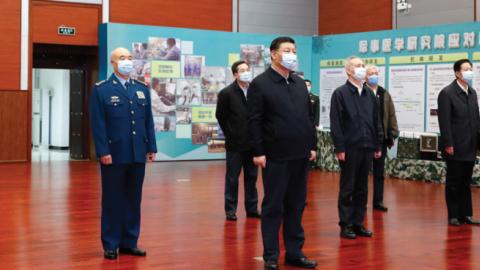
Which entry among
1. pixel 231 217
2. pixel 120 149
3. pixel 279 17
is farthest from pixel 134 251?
pixel 279 17

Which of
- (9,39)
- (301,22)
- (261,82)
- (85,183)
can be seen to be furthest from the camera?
(301,22)

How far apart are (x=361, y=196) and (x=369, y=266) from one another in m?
1.41

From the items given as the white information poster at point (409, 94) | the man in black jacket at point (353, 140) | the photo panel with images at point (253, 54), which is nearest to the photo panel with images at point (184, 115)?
the photo panel with images at point (253, 54)

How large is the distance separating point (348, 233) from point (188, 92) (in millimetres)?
9720

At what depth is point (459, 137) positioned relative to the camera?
7.51m

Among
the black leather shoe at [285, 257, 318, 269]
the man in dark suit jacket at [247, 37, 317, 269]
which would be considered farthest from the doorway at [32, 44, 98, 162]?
the black leather shoe at [285, 257, 318, 269]

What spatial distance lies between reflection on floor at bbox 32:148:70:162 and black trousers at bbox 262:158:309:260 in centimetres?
1128

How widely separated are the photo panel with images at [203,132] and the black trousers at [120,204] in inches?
402

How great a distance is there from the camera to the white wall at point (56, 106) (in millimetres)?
20375

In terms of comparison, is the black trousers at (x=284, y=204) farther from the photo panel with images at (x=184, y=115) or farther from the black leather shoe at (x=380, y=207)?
the photo panel with images at (x=184, y=115)

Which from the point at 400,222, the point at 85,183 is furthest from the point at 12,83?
the point at 400,222

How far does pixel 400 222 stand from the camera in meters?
7.76

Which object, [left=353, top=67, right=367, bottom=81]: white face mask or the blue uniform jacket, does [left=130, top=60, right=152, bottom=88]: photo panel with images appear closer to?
[left=353, top=67, right=367, bottom=81]: white face mask

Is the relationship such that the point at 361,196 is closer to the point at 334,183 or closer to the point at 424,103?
the point at 334,183
